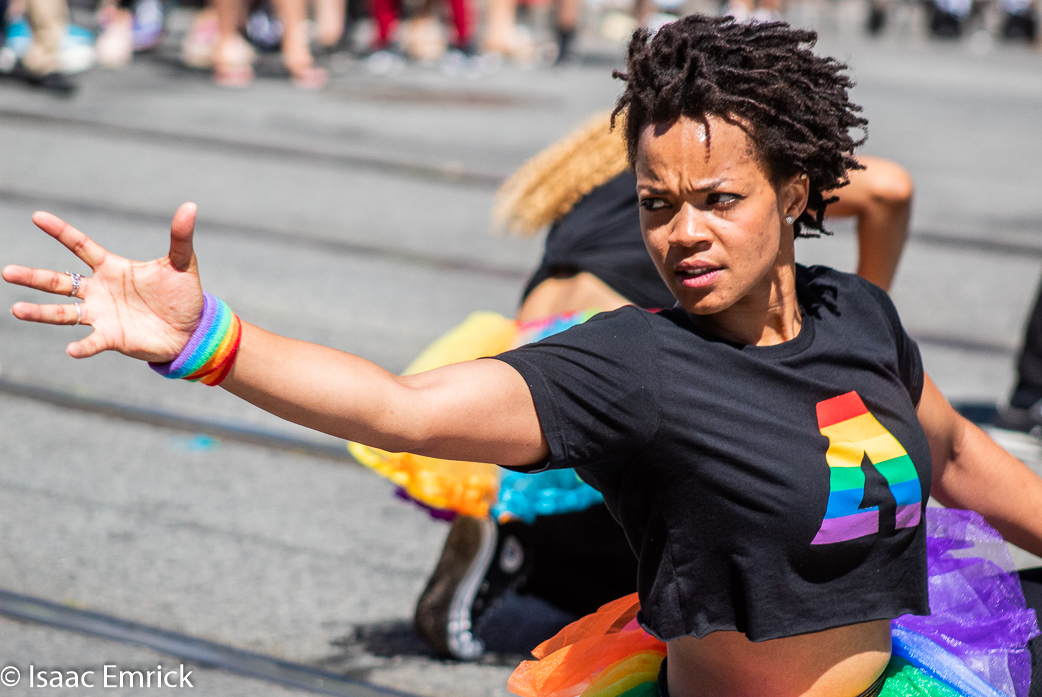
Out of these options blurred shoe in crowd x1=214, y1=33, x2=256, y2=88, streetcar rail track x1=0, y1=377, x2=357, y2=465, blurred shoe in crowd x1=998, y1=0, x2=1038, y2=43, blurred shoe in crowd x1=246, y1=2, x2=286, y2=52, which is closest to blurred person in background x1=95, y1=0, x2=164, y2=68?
blurred shoe in crowd x1=246, y1=2, x2=286, y2=52

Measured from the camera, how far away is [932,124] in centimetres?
874

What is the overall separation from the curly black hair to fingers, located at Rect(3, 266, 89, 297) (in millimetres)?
791

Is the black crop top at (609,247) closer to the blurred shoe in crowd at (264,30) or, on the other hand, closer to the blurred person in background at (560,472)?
the blurred person in background at (560,472)

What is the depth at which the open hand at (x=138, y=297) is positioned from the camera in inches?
52.5

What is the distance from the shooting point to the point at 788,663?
1668 millimetres

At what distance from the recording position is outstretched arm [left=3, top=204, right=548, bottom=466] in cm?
134

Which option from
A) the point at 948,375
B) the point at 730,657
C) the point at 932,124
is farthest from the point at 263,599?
the point at 932,124

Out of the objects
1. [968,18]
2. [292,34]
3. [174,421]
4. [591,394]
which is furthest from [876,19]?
[591,394]

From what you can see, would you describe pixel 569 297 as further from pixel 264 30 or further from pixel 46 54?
pixel 264 30

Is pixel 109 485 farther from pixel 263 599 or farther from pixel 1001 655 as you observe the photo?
pixel 1001 655

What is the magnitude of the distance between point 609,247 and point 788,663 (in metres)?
1.48

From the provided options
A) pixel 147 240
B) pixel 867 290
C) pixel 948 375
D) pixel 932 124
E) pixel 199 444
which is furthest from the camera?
pixel 932 124

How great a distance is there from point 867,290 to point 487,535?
1394 millimetres

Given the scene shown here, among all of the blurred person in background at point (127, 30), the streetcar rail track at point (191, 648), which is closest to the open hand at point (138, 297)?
the streetcar rail track at point (191, 648)
